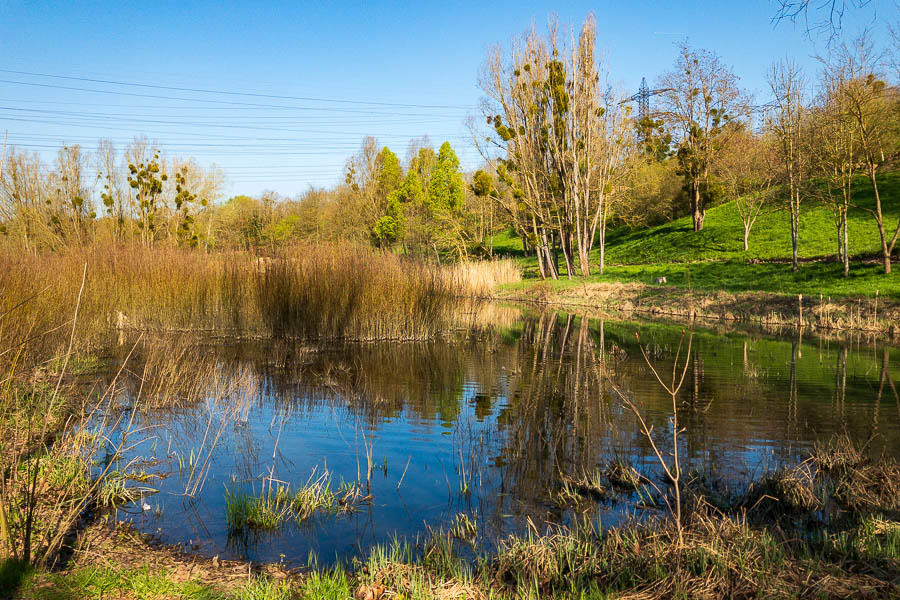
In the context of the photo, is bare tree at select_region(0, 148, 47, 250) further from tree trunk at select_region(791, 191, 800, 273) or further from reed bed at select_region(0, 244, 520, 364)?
tree trunk at select_region(791, 191, 800, 273)

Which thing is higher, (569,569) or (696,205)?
(696,205)

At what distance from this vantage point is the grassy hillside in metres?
21.5

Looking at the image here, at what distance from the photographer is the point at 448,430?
7531 mm

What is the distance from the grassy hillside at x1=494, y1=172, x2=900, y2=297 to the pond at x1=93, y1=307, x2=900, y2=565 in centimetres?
881

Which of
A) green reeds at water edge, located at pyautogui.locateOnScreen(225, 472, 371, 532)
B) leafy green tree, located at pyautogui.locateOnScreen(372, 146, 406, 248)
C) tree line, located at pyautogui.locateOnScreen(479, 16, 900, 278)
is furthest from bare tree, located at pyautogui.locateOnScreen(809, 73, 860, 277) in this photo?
leafy green tree, located at pyautogui.locateOnScreen(372, 146, 406, 248)

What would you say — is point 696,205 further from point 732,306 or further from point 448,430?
point 448,430

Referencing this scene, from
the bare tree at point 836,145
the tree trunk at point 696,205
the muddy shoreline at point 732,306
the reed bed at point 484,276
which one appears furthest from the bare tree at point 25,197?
the tree trunk at point 696,205

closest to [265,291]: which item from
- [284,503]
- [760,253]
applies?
[284,503]

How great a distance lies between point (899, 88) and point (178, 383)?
94.0 ft

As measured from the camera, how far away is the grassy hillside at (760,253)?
2152 centimetres

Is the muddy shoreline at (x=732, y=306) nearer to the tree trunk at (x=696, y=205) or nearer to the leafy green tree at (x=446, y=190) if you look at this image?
the leafy green tree at (x=446, y=190)

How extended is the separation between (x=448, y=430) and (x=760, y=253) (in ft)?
90.3

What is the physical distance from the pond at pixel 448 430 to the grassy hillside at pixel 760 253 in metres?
8.81

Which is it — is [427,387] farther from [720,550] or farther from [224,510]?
[720,550]
